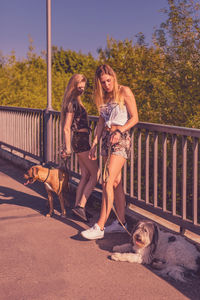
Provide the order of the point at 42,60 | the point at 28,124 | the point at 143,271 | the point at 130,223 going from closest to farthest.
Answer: the point at 143,271 → the point at 130,223 → the point at 28,124 → the point at 42,60

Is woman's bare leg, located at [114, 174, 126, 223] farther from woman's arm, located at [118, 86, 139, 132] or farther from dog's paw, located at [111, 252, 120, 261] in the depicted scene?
dog's paw, located at [111, 252, 120, 261]

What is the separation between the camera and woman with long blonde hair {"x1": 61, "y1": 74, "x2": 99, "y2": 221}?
5668 mm

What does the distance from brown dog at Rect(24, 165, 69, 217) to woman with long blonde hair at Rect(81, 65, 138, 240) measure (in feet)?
3.84

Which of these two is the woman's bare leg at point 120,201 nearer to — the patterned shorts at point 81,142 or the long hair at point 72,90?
the patterned shorts at point 81,142

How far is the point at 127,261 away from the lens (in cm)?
427

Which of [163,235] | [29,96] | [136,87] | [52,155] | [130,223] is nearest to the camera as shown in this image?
[163,235]

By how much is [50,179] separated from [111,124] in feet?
4.78

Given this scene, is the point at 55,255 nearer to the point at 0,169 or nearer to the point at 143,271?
the point at 143,271

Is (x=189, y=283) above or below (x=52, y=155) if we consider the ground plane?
below

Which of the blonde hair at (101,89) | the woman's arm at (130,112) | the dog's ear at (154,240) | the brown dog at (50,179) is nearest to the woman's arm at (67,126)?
the brown dog at (50,179)

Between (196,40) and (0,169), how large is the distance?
549 cm

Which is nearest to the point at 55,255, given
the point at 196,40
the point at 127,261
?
the point at 127,261

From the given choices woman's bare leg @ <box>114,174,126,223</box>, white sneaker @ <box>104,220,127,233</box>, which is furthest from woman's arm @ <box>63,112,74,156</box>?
white sneaker @ <box>104,220,127,233</box>

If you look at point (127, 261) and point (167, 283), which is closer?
point (167, 283)
